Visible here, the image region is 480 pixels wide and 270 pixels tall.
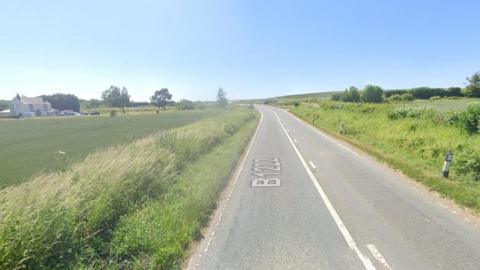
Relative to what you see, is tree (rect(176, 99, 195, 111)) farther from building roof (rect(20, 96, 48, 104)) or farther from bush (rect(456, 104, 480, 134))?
bush (rect(456, 104, 480, 134))

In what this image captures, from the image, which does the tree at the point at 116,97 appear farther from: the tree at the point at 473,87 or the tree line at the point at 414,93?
the tree at the point at 473,87

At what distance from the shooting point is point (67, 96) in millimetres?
134000

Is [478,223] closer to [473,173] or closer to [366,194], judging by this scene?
[366,194]

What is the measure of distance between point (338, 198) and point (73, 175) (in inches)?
249

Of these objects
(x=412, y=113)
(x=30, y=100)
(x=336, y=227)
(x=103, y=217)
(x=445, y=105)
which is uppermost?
(x=30, y=100)

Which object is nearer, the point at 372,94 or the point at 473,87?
the point at 473,87

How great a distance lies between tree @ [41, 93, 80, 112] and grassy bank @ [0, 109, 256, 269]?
150788 mm

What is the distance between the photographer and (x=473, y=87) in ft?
200

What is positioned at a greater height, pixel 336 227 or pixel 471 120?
pixel 471 120

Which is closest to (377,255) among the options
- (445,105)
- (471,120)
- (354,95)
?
(471,120)

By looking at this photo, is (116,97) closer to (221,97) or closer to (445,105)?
(221,97)

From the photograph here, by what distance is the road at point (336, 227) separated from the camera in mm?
3965

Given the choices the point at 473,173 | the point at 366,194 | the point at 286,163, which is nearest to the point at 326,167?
the point at 286,163

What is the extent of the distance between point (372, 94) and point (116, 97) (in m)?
104
